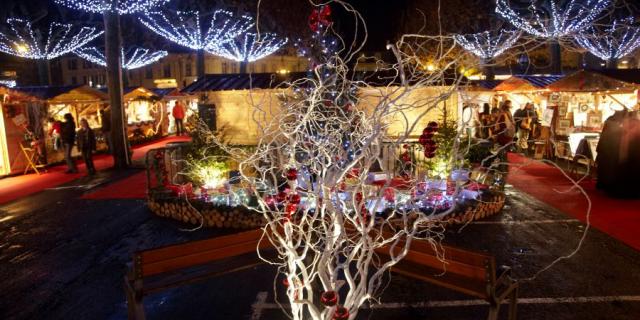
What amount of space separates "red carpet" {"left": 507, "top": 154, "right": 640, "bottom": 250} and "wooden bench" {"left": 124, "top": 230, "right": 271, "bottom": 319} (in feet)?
11.3

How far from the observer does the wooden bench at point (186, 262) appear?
412 centimetres

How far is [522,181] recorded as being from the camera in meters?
11.3

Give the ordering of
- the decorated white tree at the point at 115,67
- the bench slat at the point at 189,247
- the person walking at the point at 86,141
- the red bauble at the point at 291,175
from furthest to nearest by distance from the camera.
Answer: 1. the decorated white tree at the point at 115,67
2. the person walking at the point at 86,141
3. the bench slat at the point at 189,247
4. the red bauble at the point at 291,175

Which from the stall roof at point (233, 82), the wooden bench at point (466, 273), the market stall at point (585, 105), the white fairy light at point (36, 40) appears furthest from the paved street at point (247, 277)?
the white fairy light at point (36, 40)

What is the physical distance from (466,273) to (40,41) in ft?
101

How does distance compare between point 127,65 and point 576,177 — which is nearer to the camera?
point 576,177

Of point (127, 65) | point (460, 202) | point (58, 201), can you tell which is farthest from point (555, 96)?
point (127, 65)

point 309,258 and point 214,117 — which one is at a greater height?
point 214,117

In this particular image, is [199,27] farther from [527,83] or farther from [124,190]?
[527,83]

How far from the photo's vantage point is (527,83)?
56.2 ft

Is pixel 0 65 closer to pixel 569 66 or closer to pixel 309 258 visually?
pixel 309 258

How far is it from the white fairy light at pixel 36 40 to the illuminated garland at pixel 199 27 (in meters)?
4.20

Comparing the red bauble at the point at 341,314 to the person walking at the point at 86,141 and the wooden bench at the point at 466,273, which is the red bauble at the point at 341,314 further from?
the person walking at the point at 86,141

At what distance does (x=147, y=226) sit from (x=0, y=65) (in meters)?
37.6
